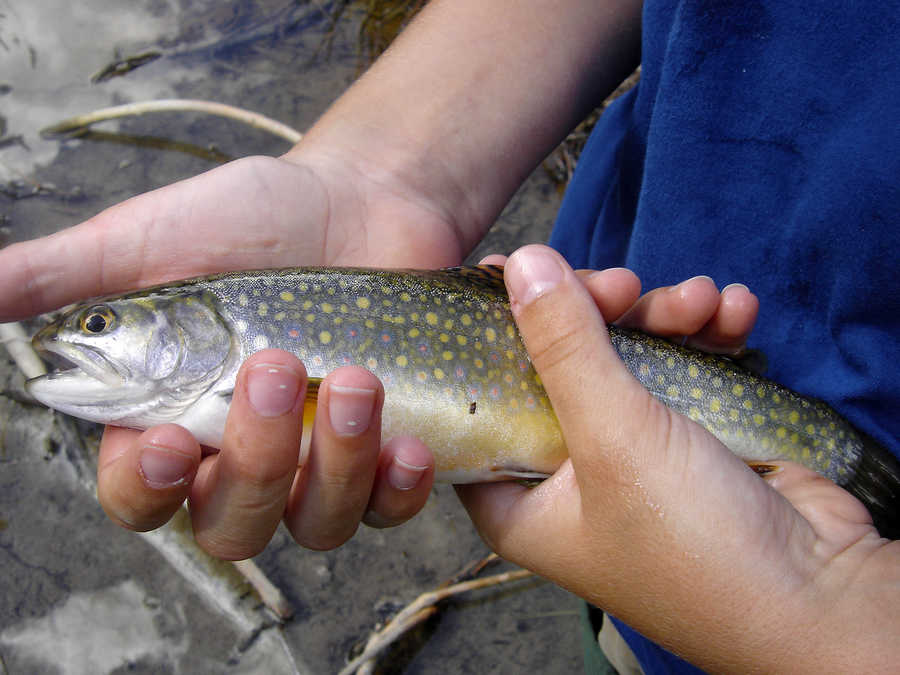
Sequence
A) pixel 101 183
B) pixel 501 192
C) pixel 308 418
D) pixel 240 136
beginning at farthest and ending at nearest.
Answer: pixel 240 136 → pixel 101 183 → pixel 501 192 → pixel 308 418

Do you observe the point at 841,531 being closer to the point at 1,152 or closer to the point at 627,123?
the point at 627,123

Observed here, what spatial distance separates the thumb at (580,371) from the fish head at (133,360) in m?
0.93

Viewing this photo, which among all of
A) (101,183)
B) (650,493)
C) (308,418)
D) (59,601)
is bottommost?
(59,601)

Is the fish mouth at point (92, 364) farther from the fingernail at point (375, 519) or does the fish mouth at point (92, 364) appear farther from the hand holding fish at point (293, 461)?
the fingernail at point (375, 519)

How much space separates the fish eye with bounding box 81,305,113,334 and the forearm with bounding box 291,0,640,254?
3.60 feet

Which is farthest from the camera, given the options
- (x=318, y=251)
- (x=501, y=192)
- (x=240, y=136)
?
(x=240, y=136)

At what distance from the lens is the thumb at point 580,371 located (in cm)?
179

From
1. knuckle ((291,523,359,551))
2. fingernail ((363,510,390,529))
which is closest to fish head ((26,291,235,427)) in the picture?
knuckle ((291,523,359,551))

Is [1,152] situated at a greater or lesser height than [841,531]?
lesser

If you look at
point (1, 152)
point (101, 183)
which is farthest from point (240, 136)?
point (1, 152)

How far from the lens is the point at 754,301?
88.1 inches

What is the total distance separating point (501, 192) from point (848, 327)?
1.56 meters

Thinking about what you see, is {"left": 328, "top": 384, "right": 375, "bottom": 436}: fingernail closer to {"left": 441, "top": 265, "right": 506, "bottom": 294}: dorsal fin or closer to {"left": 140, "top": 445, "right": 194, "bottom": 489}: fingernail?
{"left": 140, "top": 445, "right": 194, "bottom": 489}: fingernail

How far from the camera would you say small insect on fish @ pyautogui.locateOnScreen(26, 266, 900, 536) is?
197 centimetres
